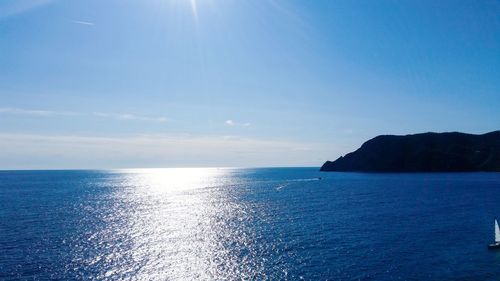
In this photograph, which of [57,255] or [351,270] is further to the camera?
[57,255]

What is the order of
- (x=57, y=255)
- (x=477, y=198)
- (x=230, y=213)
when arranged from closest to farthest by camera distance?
(x=57, y=255), (x=230, y=213), (x=477, y=198)

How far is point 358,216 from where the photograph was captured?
92.5 m

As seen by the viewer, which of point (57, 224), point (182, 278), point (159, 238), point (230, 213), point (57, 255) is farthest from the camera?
point (230, 213)

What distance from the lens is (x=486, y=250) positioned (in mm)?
60062

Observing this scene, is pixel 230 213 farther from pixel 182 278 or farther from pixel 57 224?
pixel 182 278

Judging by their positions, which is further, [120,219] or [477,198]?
[477,198]

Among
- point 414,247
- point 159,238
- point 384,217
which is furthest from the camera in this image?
point 384,217

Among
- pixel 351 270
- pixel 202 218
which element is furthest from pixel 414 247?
pixel 202 218

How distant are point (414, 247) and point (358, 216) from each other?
31.0m

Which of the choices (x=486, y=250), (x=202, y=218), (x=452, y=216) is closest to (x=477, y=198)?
(x=452, y=216)

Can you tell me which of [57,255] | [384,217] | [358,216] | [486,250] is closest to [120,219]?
[57,255]

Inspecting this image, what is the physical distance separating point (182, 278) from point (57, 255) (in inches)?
909

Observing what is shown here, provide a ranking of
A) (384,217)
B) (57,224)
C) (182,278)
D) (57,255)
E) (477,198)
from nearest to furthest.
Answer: (182,278) → (57,255) → (57,224) → (384,217) → (477,198)

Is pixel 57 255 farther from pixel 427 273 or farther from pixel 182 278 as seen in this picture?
pixel 427 273
